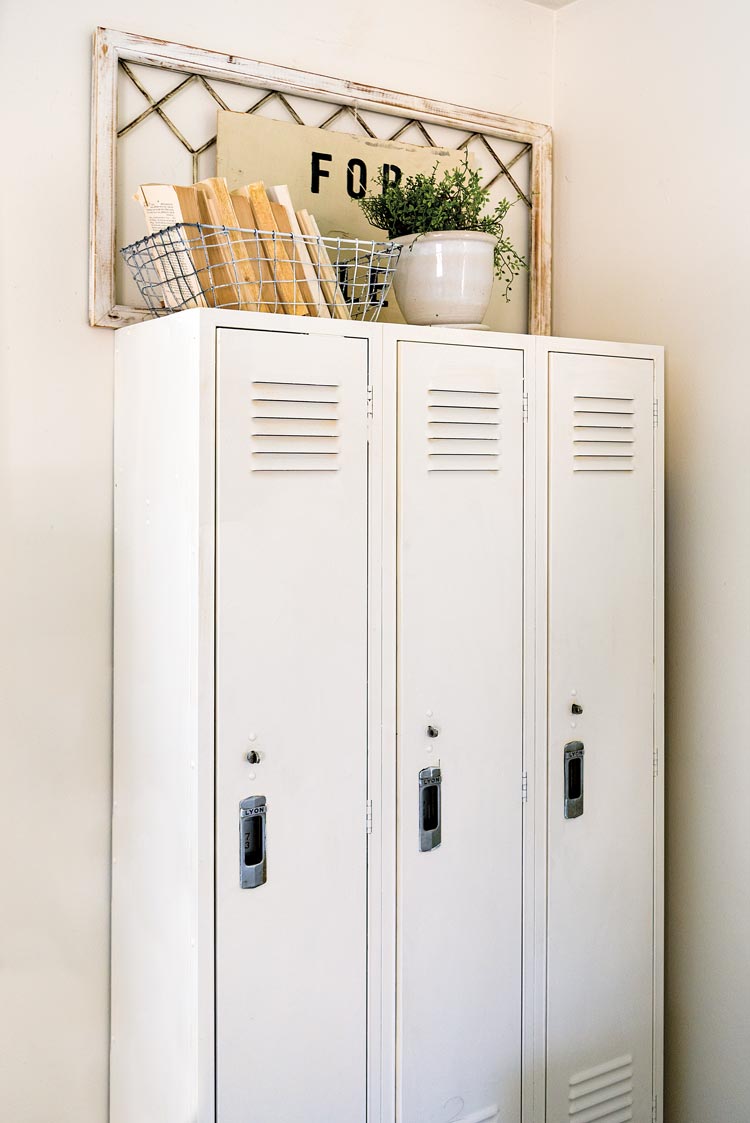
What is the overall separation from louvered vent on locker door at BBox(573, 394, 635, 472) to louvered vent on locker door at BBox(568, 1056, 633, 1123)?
1.20 metres

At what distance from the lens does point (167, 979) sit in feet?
5.79

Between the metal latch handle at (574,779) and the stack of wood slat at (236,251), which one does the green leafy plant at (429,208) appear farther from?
the metal latch handle at (574,779)

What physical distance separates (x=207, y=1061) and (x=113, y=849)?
0.47 metres

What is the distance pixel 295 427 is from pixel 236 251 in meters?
0.32

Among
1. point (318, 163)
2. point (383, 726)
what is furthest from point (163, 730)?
point (318, 163)

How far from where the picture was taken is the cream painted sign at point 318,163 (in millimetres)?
2061

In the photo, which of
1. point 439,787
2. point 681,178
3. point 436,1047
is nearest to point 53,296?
point 439,787

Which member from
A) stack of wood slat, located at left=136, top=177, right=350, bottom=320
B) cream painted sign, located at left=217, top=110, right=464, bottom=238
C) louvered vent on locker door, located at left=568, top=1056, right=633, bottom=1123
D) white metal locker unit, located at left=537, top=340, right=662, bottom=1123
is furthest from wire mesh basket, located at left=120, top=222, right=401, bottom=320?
louvered vent on locker door, located at left=568, top=1056, right=633, bottom=1123

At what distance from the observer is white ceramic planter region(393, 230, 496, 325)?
1.96 metres

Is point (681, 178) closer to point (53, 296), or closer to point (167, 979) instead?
point (53, 296)

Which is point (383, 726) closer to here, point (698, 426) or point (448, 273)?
point (448, 273)

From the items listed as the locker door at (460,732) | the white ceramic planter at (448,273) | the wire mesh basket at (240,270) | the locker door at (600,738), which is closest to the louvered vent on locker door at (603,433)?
the locker door at (600,738)

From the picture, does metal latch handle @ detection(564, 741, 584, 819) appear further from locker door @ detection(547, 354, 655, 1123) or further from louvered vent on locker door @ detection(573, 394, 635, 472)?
louvered vent on locker door @ detection(573, 394, 635, 472)

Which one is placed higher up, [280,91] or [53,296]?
[280,91]
